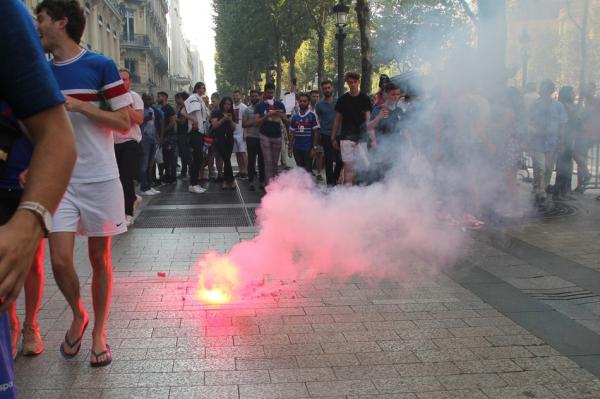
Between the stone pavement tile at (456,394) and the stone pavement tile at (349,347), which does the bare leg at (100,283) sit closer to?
the stone pavement tile at (349,347)

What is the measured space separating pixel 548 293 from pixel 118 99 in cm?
356

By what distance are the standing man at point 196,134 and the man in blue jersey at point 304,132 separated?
7.07ft

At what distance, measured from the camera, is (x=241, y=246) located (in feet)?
20.1

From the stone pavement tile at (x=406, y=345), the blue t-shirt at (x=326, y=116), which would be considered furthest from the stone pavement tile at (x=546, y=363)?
the blue t-shirt at (x=326, y=116)

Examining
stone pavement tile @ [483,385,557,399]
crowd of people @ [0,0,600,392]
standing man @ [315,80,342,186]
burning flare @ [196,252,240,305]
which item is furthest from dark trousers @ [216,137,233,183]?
stone pavement tile @ [483,385,557,399]

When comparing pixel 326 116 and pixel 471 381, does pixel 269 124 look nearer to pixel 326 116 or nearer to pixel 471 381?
pixel 326 116

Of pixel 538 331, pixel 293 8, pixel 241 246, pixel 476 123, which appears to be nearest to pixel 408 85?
pixel 476 123

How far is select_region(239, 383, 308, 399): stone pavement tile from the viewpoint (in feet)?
9.94

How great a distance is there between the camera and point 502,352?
11.8 feet

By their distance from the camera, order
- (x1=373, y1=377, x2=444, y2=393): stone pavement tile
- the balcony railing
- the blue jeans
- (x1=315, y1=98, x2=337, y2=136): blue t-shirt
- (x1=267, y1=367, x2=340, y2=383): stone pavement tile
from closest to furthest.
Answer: (x1=373, y1=377, x2=444, y2=393): stone pavement tile < (x1=267, y1=367, x2=340, y2=383): stone pavement tile < (x1=315, y1=98, x2=337, y2=136): blue t-shirt < the blue jeans < the balcony railing

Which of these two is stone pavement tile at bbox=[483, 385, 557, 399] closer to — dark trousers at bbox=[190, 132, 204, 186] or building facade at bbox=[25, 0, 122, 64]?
dark trousers at bbox=[190, 132, 204, 186]

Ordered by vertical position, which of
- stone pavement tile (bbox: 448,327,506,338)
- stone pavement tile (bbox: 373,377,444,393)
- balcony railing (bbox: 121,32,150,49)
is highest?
balcony railing (bbox: 121,32,150,49)

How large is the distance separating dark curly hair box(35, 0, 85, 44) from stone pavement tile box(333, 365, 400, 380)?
7.49 feet

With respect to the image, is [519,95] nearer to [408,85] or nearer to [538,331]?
[408,85]
